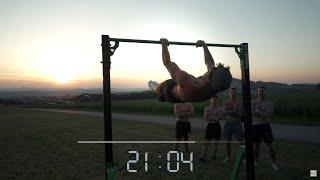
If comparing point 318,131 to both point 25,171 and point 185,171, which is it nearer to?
point 185,171

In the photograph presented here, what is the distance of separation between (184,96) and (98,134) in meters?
15.3

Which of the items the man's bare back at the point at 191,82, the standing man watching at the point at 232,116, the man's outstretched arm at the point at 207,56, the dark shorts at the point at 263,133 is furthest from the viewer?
the standing man watching at the point at 232,116

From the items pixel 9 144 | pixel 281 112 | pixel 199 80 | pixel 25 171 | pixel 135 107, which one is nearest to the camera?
pixel 199 80

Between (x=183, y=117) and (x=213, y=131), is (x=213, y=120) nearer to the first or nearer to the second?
(x=213, y=131)

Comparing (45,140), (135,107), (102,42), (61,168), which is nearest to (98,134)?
(45,140)

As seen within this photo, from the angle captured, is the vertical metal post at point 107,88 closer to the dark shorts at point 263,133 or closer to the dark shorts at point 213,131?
the dark shorts at point 263,133

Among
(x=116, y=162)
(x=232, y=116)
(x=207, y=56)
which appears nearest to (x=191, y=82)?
(x=207, y=56)

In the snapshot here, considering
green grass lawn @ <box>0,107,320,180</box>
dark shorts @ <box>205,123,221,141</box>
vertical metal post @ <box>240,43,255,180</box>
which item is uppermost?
vertical metal post @ <box>240,43,255,180</box>

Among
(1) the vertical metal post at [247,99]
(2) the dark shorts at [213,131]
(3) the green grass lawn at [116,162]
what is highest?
(1) the vertical metal post at [247,99]

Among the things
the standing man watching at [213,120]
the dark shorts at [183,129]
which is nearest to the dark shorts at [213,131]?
the standing man watching at [213,120]

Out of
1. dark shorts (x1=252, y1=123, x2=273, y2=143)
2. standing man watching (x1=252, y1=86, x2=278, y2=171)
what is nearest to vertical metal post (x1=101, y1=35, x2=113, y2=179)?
standing man watching (x1=252, y1=86, x2=278, y2=171)

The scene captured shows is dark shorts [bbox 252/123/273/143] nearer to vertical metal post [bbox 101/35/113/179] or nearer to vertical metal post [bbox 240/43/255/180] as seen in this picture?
vertical metal post [bbox 240/43/255/180]

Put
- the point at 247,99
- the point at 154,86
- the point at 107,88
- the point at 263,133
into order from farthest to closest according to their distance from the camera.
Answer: the point at 263,133
the point at 247,99
the point at 154,86
the point at 107,88

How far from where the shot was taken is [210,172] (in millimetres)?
9719
